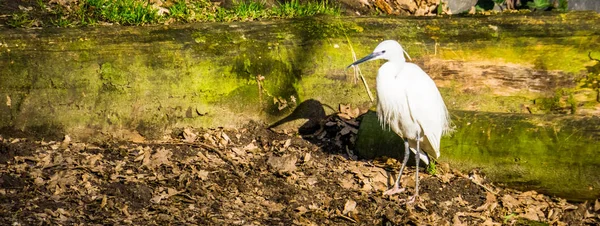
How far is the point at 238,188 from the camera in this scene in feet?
17.8

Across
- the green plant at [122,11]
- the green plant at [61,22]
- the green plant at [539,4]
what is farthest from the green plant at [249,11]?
the green plant at [539,4]

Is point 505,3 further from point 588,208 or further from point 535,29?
point 588,208

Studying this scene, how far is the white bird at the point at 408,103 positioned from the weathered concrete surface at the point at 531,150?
0.27m

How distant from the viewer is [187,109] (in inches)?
245

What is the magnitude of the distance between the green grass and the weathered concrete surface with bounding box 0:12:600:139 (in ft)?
1.17

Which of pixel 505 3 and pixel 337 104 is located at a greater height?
pixel 505 3

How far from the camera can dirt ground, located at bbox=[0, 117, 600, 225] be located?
484 cm

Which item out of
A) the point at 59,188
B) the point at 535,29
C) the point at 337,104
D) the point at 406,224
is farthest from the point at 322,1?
the point at 59,188

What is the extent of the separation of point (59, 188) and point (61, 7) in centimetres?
227

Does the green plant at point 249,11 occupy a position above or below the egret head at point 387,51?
above

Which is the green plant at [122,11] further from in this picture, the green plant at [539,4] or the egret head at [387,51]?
the green plant at [539,4]

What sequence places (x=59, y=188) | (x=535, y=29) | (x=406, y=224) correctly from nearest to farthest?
(x=59, y=188) → (x=406, y=224) → (x=535, y=29)

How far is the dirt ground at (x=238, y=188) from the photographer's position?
4840 millimetres

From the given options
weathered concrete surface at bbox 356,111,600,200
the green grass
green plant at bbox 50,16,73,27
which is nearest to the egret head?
weathered concrete surface at bbox 356,111,600,200
